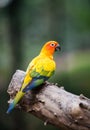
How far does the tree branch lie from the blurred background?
7.40 metres

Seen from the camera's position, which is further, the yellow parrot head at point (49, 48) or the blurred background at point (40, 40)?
the blurred background at point (40, 40)

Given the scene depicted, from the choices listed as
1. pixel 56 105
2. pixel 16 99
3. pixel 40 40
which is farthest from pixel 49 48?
pixel 40 40

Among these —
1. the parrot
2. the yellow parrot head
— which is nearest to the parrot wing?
the parrot

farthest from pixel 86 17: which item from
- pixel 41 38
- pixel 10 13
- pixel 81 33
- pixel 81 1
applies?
pixel 10 13

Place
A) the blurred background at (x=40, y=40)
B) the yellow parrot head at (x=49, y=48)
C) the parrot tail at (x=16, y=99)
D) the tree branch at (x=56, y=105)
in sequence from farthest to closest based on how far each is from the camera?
the blurred background at (x=40, y=40), the yellow parrot head at (x=49, y=48), the parrot tail at (x=16, y=99), the tree branch at (x=56, y=105)

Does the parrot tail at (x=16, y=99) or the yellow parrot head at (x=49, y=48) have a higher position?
the yellow parrot head at (x=49, y=48)

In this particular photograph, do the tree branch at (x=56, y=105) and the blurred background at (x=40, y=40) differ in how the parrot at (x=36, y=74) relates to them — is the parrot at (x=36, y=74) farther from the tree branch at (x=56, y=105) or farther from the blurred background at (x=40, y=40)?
the blurred background at (x=40, y=40)

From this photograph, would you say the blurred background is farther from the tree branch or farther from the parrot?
the tree branch

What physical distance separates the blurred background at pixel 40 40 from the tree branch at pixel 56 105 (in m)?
7.40

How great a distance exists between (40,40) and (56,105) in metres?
20.3

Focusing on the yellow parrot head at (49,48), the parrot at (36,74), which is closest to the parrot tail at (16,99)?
the parrot at (36,74)

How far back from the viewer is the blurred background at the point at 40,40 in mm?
14422

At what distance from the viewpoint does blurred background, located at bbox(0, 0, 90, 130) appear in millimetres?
14422

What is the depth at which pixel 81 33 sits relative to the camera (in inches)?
1140
